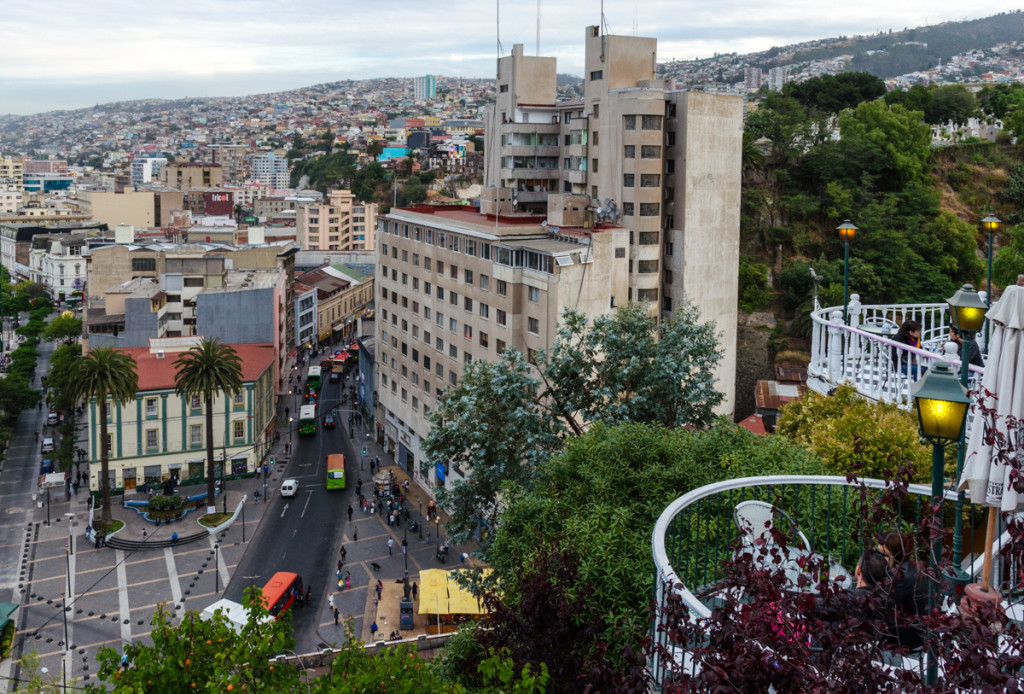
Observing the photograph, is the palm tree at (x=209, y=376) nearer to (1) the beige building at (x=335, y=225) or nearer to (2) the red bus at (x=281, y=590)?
(2) the red bus at (x=281, y=590)

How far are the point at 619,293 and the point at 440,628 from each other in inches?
Answer: 617

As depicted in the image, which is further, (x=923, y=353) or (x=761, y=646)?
(x=923, y=353)

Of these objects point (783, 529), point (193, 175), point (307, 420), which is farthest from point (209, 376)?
point (193, 175)

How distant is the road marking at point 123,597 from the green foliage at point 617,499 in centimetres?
2257

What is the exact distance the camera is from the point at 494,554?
13.9 m

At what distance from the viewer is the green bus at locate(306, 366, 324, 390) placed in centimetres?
6731

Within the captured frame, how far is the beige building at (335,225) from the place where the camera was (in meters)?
116

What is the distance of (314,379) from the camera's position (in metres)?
67.8

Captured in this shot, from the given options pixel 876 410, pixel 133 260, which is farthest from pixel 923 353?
pixel 133 260

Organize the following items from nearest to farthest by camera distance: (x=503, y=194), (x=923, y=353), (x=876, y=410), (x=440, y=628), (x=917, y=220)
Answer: (x=923, y=353) → (x=876, y=410) → (x=440, y=628) → (x=503, y=194) → (x=917, y=220)

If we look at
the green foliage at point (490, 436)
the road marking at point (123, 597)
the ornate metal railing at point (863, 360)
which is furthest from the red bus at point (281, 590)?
the ornate metal railing at point (863, 360)

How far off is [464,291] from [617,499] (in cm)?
2885

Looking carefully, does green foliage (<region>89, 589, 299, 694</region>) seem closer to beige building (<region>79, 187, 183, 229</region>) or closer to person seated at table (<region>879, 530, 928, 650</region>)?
person seated at table (<region>879, 530, 928, 650</region>)

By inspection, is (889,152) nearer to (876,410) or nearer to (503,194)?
(503,194)
